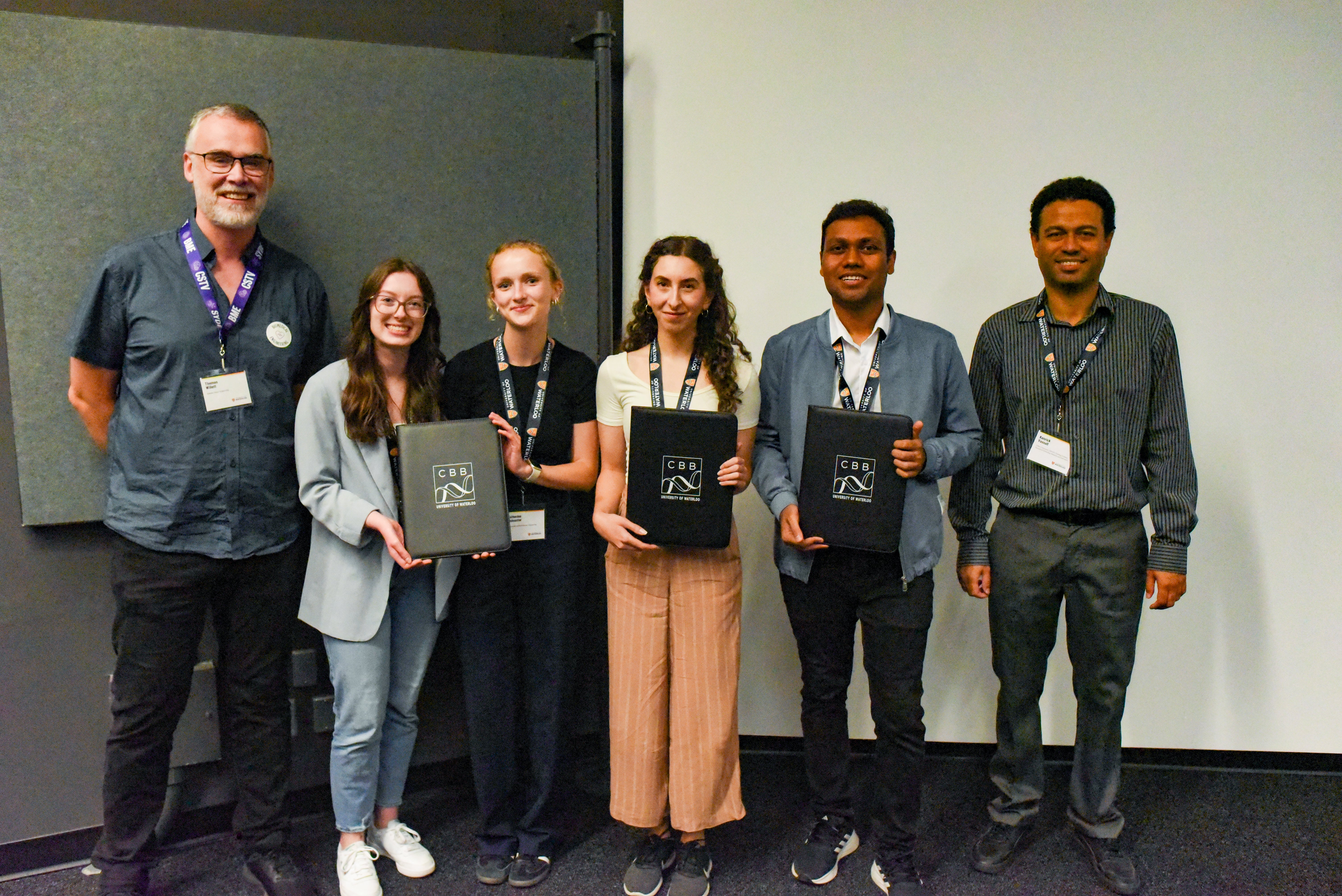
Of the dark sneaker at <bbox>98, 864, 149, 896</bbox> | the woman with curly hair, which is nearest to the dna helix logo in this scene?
the woman with curly hair

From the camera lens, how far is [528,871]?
2.00 m

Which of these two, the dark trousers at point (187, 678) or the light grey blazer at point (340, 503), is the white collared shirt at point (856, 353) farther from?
the dark trousers at point (187, 678)

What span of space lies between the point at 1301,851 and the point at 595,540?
2.26 m

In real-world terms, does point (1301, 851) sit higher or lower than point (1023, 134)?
lower

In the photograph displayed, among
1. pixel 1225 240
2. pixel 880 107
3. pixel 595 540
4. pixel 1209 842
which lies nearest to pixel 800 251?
pixel 880 107

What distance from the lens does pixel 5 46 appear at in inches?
74.5

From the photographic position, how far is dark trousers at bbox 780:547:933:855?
189 centimetres

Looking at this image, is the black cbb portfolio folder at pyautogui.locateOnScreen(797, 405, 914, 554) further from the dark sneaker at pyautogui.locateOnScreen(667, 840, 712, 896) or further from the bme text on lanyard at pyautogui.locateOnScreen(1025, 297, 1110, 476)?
the dark sneaker at pyautogui.locateOnScreen(667, 840, 712, 896)

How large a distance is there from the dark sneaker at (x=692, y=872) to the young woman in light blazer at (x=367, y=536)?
0.67 m

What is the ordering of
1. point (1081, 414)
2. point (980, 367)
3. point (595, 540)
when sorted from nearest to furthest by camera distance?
point (1081, 414), point (980, 367), point (595, 540)

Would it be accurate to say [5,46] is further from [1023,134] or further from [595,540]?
[1023,134]

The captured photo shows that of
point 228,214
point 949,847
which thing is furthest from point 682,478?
point 949,847

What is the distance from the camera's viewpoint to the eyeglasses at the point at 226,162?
1817 millimetres

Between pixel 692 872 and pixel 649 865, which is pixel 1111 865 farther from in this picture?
pixel 649 865
